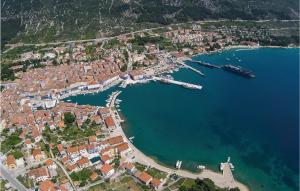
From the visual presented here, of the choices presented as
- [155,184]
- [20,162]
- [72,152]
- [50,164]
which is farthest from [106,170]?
[20,162]

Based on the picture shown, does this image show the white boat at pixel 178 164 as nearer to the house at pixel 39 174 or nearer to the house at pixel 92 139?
the house at pixel 92 139

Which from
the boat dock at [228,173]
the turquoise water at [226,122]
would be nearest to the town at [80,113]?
the boat dock at [228,173]

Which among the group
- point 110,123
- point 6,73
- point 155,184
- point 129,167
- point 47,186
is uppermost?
point 6,73

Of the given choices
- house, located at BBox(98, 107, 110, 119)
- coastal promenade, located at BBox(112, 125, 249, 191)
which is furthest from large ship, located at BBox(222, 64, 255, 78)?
coastal promenade, located at BBox(112, 125, 249, 191)

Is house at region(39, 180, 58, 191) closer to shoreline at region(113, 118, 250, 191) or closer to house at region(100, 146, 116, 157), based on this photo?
house at region(100, 146, 116, 157)

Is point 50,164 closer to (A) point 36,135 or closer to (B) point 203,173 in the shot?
(A) point 36,135

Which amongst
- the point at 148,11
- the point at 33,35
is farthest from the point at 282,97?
the point at 33,35

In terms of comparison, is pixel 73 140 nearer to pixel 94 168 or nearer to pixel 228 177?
pixel 94 168
